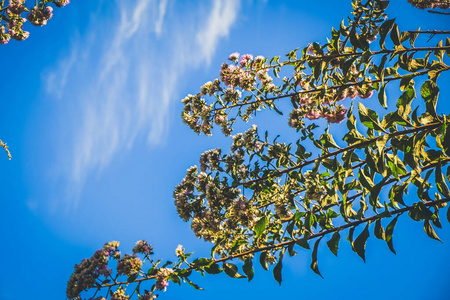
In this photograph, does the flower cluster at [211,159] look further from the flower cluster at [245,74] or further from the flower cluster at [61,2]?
the flower cluster at [61,2]

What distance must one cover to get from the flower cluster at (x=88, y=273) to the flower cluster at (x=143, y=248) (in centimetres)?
34

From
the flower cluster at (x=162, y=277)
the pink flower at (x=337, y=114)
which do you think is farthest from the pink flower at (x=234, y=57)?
the flower cluster at (x=162, y=277)

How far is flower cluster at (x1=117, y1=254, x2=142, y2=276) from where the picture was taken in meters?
3.41

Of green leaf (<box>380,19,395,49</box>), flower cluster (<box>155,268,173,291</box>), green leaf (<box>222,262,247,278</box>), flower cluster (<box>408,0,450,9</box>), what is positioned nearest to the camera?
green leaf (<box>380,19,395,49</box>)

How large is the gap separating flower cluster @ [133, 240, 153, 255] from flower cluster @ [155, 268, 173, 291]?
0.52 metres

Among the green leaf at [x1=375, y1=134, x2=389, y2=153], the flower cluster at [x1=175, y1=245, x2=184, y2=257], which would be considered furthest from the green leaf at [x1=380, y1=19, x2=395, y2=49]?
the flower cluster at [x1=175, y1=245, x2=184, y2=257]

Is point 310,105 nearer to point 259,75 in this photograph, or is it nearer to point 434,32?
point 259,75

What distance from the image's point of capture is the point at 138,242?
12.4 ft

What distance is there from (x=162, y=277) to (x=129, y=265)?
0.49 metres

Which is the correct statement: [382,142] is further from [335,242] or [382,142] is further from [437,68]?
[437,68]


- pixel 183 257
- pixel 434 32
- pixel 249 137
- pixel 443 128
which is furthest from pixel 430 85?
pixel 183 257

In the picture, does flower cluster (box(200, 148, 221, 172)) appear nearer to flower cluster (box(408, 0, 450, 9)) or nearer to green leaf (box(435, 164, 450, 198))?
green leaf (box(435, 164, 450, 198))

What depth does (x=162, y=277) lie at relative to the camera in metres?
3.22

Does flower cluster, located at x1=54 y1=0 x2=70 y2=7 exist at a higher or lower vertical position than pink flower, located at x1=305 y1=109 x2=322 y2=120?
higher
